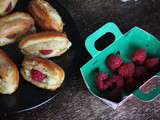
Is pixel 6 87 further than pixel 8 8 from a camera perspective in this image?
No

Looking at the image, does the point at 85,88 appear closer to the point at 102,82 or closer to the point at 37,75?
the point at 102,82

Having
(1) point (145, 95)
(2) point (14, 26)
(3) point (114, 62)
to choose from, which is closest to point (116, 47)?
(3) point (114, 62)

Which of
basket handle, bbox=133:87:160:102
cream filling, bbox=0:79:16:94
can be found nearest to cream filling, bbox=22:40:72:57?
cream filling, bbox=0:79:16:94

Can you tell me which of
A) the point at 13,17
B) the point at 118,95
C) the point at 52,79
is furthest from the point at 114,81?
the point at 13,17

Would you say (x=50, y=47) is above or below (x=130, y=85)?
above

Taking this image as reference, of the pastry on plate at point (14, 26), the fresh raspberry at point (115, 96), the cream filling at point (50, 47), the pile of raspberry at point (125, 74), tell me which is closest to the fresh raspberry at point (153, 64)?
the pile of raspberry at point (125, 74)

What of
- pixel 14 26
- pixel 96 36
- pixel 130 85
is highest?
pixel 14 26

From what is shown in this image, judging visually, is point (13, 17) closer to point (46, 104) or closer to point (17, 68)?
point (17, 68)
